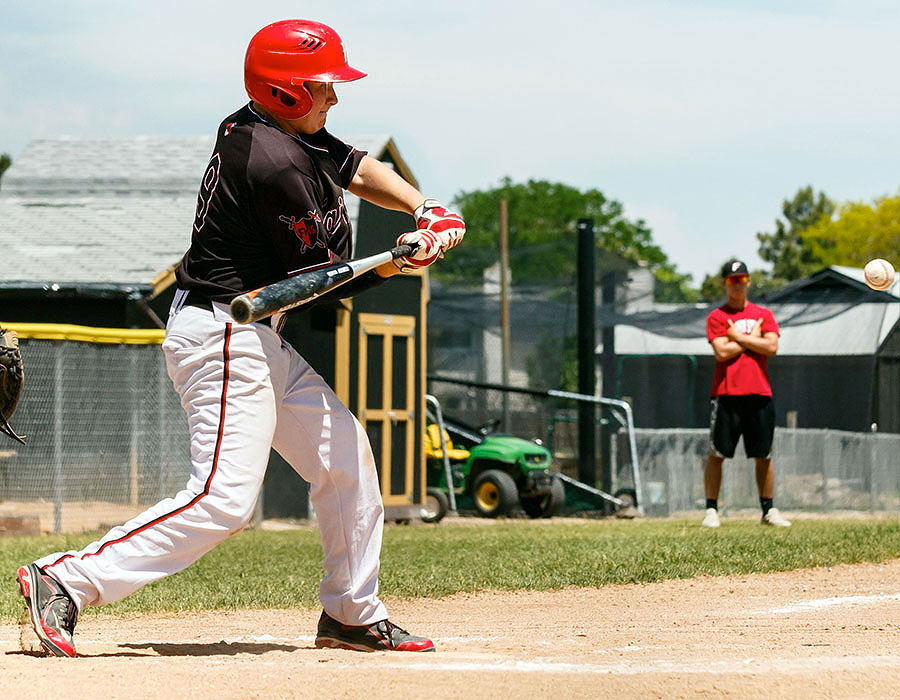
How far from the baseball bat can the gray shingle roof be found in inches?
402

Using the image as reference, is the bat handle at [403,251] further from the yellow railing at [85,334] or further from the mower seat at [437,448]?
the mower seat at [437,448]

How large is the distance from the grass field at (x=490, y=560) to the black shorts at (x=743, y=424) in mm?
668

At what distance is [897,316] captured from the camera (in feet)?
63.4

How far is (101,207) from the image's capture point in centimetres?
1738

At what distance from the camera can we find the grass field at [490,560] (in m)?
6.90

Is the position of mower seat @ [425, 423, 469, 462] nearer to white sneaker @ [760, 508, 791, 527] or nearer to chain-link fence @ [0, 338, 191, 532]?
chain-link fence @ [0, 338, 191, 532]

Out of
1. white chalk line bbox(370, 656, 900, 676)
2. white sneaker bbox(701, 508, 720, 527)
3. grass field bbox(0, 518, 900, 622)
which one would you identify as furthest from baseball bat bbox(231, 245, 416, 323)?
white sneaker bbox(701, 508, 720, 527)

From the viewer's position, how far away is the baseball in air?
1048cm

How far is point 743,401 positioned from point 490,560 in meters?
3.62

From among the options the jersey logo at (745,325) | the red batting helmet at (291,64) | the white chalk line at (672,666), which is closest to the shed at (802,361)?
the jersey logo at (745,325)

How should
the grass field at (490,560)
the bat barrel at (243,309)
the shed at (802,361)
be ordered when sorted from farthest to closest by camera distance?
1. the shed at (802,361)
2. the grass field at (490,560)
3. the bat barrel at (243,309)

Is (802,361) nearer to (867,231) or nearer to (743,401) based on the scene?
(743,401)

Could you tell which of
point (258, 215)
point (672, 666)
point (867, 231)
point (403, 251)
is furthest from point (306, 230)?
point (867, 231)

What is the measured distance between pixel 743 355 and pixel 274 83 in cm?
725
